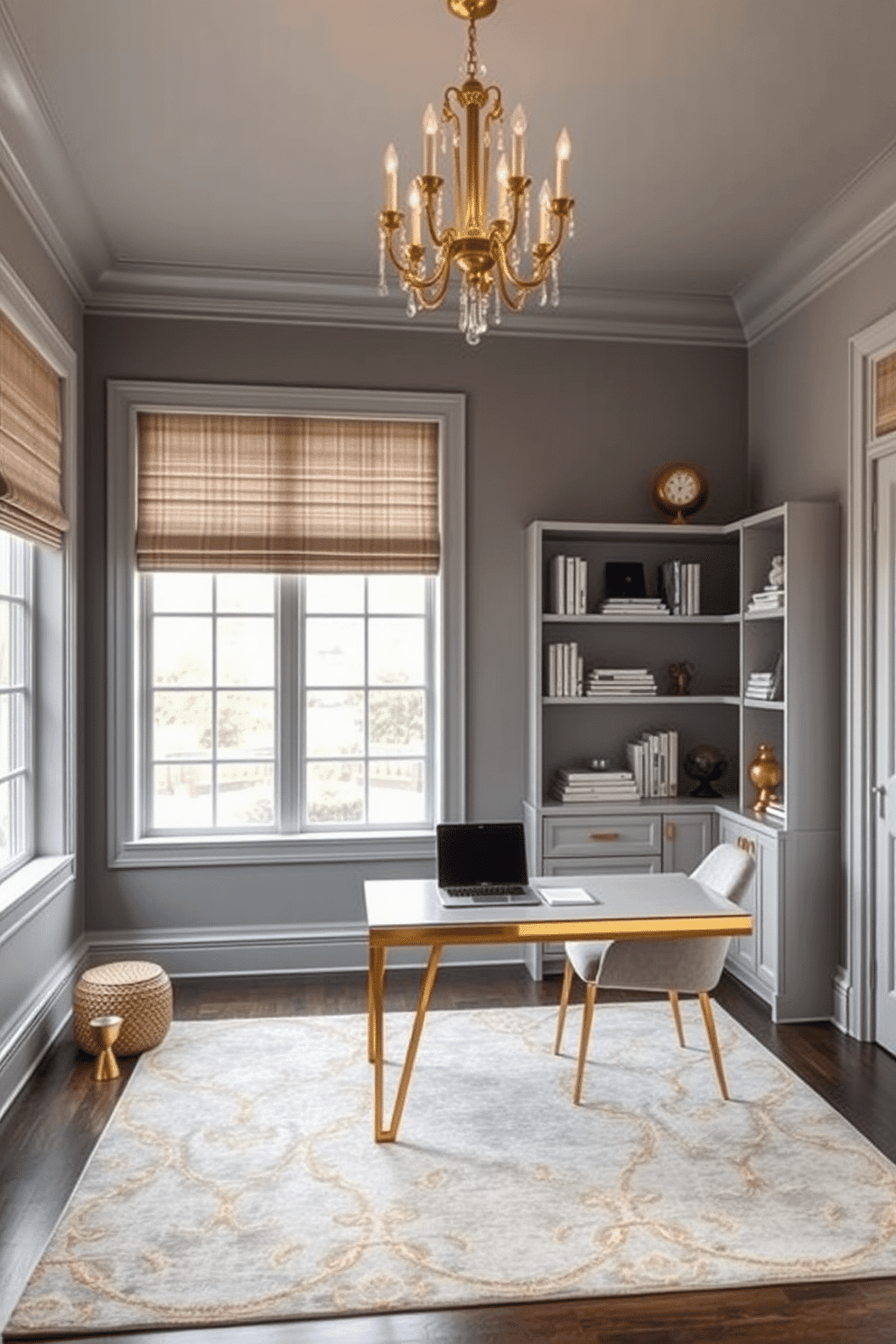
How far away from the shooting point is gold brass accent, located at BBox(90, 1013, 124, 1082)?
11.4 feet

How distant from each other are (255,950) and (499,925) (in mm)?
2136

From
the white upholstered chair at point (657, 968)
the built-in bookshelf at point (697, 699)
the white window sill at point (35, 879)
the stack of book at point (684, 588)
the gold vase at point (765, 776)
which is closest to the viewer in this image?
the white upholstered chair at point (657, 968)

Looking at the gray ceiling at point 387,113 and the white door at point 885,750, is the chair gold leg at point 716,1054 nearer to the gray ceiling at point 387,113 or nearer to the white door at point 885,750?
the white door at point 885,750

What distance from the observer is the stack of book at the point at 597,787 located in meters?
4.64

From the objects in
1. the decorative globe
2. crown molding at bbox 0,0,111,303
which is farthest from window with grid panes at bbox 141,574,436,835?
crown molding at bbox 0,0,111,303

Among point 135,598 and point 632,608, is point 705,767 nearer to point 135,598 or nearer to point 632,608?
point 632,608

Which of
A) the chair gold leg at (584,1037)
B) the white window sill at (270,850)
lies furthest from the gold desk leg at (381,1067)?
the white window sill at (270,850)

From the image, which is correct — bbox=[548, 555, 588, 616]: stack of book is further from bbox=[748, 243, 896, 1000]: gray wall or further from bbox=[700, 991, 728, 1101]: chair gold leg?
bbox=[700, 991, 728, 1101]: chair gold leg

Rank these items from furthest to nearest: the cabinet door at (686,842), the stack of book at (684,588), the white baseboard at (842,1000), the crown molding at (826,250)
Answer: the stack of book at (684,588) < the cabinet door at (686,842) < the white baseboard at (842,1000) < the crown molding at (826,250)

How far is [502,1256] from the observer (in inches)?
93.9

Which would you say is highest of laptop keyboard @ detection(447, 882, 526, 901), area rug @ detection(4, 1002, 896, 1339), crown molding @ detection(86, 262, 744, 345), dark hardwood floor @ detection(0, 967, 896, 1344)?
crown molding @ detection(86, 262, 744, 345)

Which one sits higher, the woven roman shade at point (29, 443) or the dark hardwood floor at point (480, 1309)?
the woven roman shade at point (29, 443)

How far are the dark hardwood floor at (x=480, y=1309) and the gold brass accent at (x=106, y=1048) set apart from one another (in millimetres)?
41

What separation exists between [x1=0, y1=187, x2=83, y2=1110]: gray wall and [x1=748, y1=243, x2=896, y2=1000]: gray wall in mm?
3101
